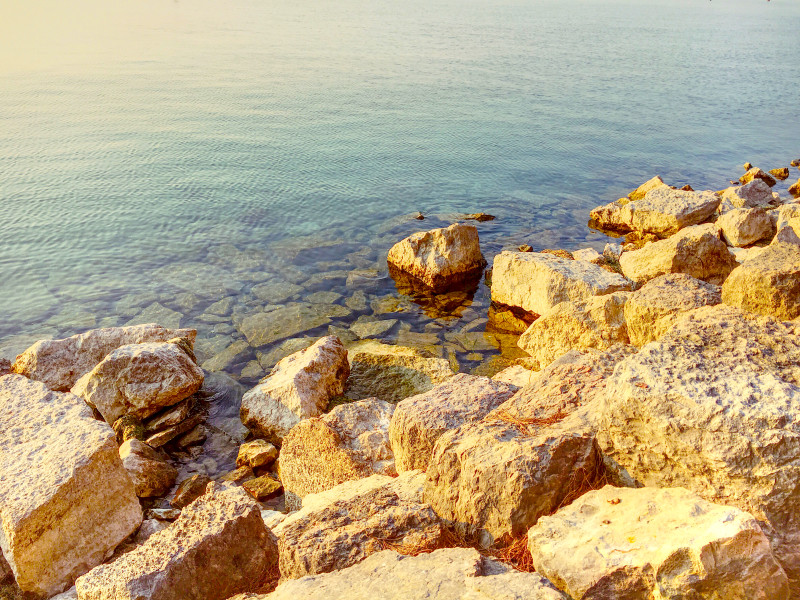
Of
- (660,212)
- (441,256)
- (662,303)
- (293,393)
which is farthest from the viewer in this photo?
(660,212)

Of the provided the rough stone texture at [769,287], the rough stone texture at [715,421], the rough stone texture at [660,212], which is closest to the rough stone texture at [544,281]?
the rough stone texture at [769,287]

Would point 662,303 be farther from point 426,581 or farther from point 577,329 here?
point 426,581

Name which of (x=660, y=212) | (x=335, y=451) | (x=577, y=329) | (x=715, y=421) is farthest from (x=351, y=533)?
(x=660, y=212)

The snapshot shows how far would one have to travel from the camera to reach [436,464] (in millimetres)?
5129

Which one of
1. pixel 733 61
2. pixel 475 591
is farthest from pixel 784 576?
pixel 733 61

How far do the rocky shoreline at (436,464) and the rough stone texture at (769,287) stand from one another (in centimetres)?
2

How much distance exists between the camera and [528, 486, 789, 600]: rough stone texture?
3549mm

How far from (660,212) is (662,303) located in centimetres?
989

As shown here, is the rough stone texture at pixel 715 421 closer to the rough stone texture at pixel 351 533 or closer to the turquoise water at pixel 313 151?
the rough stone texture at pixel 351 533

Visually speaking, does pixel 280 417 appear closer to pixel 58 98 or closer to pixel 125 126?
pixel 125 126

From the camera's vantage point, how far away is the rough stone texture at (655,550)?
3.55 metres

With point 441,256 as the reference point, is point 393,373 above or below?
below

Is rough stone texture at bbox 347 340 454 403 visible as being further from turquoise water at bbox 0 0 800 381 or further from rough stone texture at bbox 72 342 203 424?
rough stone texture at bbox 72 342 203 424

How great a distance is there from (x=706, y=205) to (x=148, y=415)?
15.2m
